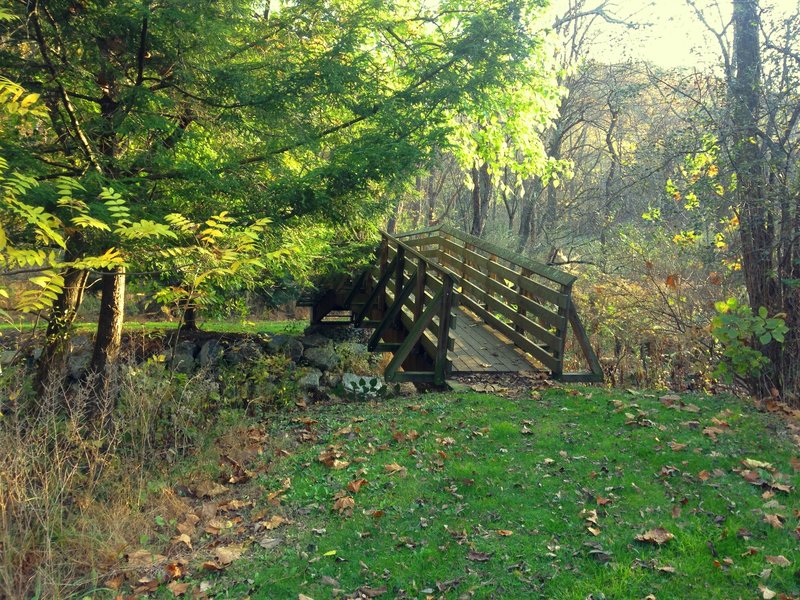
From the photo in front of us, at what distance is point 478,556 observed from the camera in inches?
167

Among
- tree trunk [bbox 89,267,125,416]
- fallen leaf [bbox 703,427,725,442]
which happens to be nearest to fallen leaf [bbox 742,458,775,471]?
fallen leaf [bbox 703,427,725,442]

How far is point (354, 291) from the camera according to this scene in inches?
564

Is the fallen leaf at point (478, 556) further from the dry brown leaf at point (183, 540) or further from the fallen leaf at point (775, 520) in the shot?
the dry brown leaf at point (183, 540)

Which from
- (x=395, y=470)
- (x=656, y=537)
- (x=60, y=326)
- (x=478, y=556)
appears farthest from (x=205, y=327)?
(x=656, y=537)

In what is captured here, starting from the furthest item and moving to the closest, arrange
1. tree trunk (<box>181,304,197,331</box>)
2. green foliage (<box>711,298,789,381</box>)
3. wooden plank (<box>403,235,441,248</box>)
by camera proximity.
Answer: tree trunk (<box>181,304,197,331</box>)
wooden plank (<box>403,235,441,248</box>)
green foliage (<box>711,298,789,381</box>)

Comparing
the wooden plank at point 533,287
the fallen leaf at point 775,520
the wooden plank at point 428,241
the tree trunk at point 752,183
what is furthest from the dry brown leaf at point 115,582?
the wooden plank at point 428,241

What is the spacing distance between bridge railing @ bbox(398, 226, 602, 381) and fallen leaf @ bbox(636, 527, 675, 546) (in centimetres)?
390

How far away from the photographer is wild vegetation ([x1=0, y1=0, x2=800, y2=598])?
437 cm

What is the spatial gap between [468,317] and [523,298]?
2.68 meters

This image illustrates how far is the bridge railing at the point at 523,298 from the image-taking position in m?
8.09

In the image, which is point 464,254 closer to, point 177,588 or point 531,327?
point 531,327

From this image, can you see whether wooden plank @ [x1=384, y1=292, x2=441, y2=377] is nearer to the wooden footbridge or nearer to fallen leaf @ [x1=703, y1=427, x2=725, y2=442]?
the wooden footbridge

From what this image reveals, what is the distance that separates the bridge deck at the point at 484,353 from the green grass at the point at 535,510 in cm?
148

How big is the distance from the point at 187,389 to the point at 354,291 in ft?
23.2
